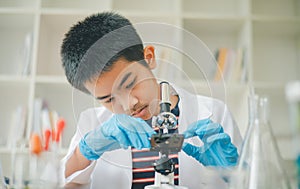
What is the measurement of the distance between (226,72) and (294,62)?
400 millimetres

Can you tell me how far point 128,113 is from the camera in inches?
29.0

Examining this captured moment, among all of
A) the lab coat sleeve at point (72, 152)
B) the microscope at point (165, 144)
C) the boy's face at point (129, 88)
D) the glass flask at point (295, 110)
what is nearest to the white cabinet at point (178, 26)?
the lab coat sleeve at point (72, 152)

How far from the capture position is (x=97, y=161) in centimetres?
83

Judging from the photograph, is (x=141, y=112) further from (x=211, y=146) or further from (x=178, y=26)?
(x=178, y=26)

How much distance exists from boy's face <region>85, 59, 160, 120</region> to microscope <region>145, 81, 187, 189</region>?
5 centimetres

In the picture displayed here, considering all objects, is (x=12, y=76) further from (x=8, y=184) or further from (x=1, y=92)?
(x=8, y=184)

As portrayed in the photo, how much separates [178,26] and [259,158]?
4.12ft

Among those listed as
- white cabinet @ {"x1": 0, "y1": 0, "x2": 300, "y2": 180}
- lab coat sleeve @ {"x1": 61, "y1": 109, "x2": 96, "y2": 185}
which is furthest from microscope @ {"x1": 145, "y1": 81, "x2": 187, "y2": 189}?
white cabinet @ {"x1": 0, "y1": 0, "x2": 300, "y2": 180}

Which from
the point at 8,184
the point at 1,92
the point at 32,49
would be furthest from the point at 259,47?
the point at 8,184

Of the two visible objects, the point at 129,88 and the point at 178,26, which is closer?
the point at 129,88

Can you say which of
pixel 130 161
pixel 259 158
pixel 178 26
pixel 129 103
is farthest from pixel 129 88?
pixel 178 26

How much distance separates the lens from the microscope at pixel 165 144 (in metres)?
0.62

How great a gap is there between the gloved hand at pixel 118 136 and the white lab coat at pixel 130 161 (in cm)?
3

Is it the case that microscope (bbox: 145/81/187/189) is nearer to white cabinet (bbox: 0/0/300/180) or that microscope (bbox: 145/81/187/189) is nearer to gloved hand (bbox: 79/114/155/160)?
gloved hand (bbox: 79/114/155/160)
